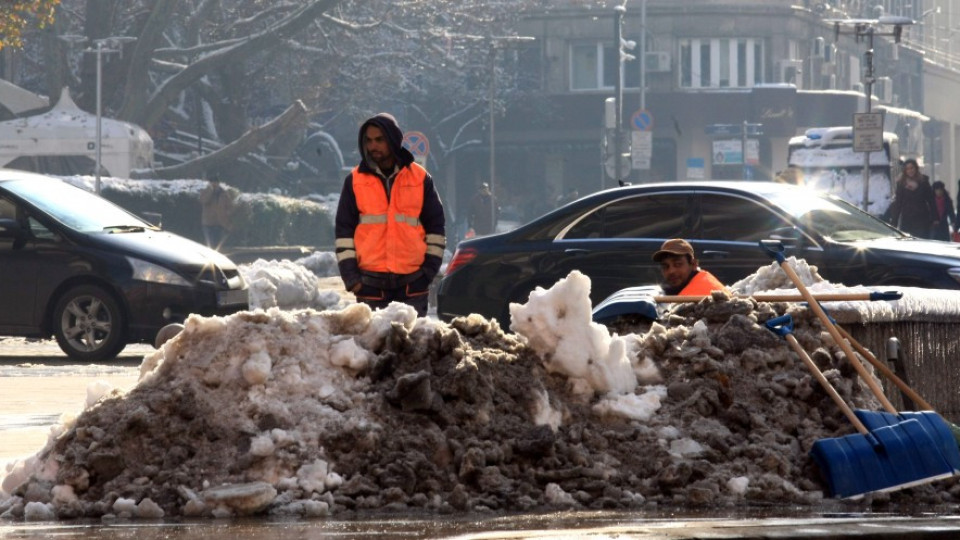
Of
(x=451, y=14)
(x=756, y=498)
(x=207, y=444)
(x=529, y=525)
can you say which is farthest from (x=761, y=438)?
(x=451, y=14)

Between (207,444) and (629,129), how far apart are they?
71.2 metres

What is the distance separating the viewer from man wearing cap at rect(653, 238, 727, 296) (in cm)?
1052

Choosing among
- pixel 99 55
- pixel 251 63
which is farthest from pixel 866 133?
pixel 251 63

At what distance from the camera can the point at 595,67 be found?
3317 inches

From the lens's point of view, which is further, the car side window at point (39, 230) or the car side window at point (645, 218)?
the car side window at point (39, 230)

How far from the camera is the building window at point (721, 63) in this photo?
82062mm

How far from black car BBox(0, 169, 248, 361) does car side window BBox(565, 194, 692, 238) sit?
155 inches

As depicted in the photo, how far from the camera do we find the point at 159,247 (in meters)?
18.0

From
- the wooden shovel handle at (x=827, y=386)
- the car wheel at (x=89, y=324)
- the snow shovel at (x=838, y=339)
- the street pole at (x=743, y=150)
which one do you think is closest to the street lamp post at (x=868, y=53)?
the car wheel at (x=89, y=324)

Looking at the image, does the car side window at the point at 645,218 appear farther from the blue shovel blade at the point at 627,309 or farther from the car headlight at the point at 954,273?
the blue shovel blade at the point at 627,309

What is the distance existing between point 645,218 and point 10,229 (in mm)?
5604

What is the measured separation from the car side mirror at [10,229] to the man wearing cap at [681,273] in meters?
8.49

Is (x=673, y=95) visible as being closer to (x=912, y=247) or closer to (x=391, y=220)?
(x=912, y=247)

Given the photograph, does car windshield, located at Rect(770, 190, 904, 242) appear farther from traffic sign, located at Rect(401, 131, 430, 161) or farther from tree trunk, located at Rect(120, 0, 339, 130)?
tree trunk, located at Rect(120, 0, 339, 130)
